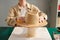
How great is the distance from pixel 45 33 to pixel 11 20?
43 cm

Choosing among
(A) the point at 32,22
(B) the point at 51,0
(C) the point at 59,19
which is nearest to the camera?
A: (A) the point at 32,22

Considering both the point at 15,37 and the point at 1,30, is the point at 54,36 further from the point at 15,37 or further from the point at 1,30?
the point at 1,30

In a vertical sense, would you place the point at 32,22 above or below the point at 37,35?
above

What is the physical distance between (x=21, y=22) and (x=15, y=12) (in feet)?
2.92

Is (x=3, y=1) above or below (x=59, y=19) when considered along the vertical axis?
above

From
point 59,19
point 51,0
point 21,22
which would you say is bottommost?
point 59,19

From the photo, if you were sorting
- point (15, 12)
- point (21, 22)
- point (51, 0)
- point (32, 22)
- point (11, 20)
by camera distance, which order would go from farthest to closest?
point (51, 0) → point (15, 12) → point (11, 20) → point (21, 22) → point (32, 22)

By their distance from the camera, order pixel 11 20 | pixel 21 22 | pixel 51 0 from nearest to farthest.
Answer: pixel 21 22 < pixel 11 20 < pixel 51 0

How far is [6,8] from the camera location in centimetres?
328

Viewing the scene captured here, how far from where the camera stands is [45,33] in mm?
1552

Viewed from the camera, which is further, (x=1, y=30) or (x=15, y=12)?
(x=15, y=12)

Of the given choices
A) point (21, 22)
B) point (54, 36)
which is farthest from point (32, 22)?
point (54, 36)

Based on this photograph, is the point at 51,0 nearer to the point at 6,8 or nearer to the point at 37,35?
the point at 6,8

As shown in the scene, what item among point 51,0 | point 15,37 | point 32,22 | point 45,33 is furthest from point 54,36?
point 51,0
